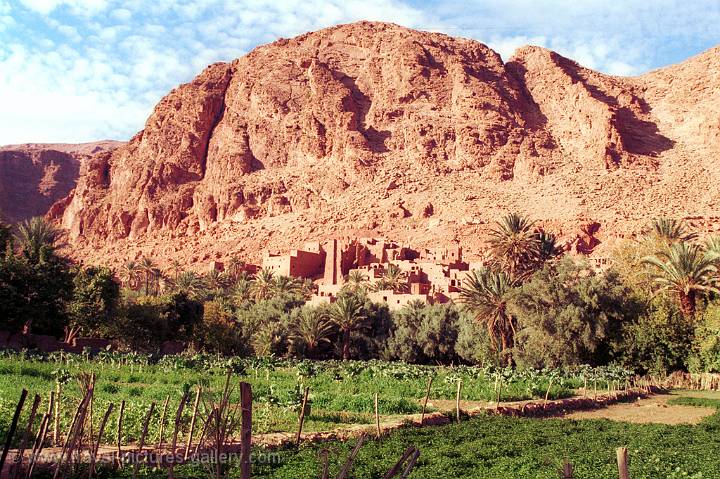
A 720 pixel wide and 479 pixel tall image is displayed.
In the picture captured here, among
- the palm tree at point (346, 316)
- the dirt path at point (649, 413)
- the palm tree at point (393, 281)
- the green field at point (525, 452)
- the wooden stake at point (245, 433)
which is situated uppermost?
the palm tree at point (393, 281)

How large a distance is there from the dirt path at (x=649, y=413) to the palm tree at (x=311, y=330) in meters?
22.7

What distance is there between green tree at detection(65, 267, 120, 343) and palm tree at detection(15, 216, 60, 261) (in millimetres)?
2441

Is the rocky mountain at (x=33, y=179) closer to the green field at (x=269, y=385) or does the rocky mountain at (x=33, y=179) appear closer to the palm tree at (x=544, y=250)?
the palm tree at (x=544, y=250)

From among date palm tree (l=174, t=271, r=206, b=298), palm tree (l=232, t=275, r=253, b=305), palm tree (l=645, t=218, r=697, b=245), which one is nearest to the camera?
palm tree (l=645, t=218, r=697, b=245)

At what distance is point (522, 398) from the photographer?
23.3m

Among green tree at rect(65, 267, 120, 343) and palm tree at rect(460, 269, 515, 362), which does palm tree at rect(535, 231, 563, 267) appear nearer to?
palm tree at rect(460, 269, 515, 362)

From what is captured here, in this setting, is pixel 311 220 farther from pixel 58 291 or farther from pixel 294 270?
pixel 58 291

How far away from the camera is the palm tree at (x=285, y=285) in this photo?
5753 cm

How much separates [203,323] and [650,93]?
102498 millimetres

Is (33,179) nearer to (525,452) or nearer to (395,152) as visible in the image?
(395,152)

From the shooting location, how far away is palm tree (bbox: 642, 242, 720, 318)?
31.7 meters

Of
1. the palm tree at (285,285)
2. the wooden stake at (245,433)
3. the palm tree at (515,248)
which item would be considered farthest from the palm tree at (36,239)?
the wooden stake at (245,433)

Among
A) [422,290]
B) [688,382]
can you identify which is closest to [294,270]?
[422,290]

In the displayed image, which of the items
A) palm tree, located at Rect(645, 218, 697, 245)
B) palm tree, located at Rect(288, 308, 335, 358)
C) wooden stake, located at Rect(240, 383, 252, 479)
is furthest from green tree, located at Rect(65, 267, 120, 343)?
wooden stake, located at Rect(240, 383, 252, 479)
